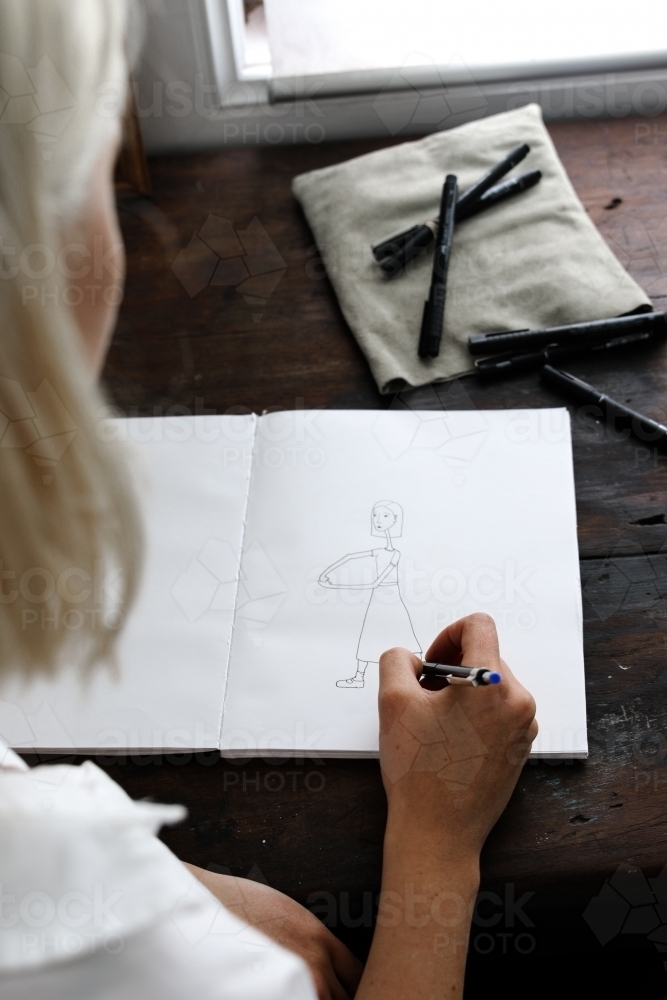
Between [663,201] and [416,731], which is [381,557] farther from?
[663,201]

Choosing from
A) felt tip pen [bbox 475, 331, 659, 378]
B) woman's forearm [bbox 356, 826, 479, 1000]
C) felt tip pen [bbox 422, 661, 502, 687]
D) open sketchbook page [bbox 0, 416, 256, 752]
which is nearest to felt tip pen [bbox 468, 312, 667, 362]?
felt tip pen [bbox 475, 331, 659, 378]

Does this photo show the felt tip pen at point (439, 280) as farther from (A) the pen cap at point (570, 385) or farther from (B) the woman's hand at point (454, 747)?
(B) the woman's hand at point (454, 747)

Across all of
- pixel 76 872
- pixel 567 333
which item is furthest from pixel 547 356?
pixel 76 872

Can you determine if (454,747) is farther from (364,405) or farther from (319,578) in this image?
(364,405)

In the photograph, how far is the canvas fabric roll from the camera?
834 mm

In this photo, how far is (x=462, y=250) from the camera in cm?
89

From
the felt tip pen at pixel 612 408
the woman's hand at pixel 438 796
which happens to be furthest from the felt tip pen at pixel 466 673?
the felt tip pen at pixel 612 408

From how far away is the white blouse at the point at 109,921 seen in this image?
1.33 ft

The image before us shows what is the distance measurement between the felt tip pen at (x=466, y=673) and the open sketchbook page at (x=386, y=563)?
0.05 m

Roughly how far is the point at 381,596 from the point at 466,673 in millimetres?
114

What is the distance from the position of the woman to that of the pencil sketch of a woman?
0.37ft

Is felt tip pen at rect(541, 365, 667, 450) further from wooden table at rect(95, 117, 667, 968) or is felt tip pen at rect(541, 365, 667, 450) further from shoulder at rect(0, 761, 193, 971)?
shoulder at rect(0, 761, 193, 971)

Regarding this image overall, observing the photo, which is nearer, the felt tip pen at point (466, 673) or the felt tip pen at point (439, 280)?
the felt tip pen at point (466, 673)

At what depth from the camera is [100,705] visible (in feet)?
2.10
